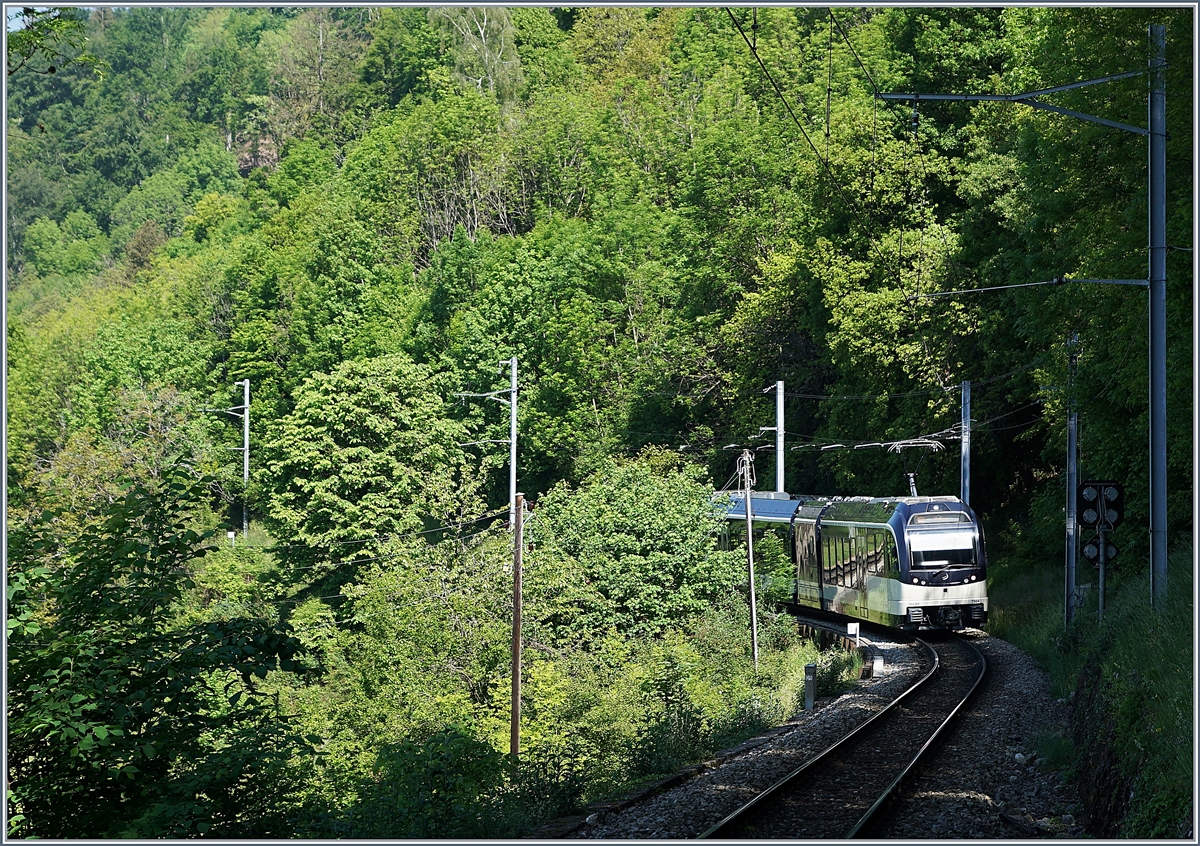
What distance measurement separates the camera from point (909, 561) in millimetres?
28953

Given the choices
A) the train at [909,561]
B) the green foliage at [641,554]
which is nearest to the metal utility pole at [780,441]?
the green foliage at [641,554]

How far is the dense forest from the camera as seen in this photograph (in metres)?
13.9

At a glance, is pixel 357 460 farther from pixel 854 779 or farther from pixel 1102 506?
pixel 854 779

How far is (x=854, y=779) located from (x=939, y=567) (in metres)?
15.6

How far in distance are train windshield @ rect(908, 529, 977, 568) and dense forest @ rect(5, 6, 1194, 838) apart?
→ 3.16m

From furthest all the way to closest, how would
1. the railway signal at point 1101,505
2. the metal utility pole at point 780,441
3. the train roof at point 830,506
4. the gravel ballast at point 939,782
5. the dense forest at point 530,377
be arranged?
the metal utility pole at point 780,441 → the train roof at point 830,506 → the railway signal at point 1101,505 → the dense forest at point 530,377 → the gravel ballast at point 939,782

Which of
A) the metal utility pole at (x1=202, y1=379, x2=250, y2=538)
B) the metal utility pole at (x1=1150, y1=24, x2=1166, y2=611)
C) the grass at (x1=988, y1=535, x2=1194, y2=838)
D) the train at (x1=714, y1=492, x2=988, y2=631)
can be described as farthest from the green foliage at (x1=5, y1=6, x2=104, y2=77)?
the metal utility pole at (x1=202, y1=379, x2=250, y2=538)

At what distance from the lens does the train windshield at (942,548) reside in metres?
29.0

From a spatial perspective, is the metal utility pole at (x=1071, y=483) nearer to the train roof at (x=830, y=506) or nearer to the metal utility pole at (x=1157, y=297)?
the train roof at (x=830, y=506)

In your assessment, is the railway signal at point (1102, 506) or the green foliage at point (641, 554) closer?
the railway signal at point (1102, 506)

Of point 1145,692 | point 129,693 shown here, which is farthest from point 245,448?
point 1145,692

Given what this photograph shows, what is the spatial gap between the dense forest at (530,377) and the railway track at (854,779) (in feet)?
7.88

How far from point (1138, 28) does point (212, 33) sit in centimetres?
13651

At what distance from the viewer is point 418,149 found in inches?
3073
